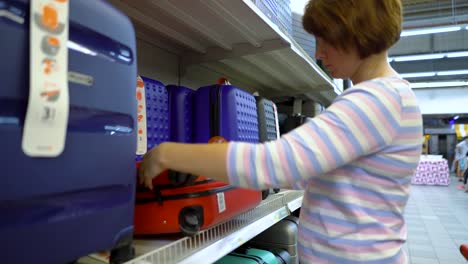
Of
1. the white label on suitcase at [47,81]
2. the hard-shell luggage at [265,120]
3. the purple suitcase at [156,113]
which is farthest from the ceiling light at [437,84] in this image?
the white label on suitcase at [47,81]

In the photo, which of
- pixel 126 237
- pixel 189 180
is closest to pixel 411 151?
pixel 189 180

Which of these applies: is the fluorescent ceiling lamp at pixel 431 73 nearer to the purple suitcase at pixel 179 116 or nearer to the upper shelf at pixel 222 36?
the upper shelf at pixel 222 36

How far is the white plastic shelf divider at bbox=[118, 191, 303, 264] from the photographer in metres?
0.80

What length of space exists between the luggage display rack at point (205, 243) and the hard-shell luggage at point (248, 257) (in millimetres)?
219

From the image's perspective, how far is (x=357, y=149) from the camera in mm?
667

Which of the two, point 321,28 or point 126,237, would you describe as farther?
point 321,28

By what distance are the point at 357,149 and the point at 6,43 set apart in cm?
60

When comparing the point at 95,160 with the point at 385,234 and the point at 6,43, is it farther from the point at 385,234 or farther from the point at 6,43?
the point at 385,234

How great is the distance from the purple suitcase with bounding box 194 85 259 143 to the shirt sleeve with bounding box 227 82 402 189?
457mm

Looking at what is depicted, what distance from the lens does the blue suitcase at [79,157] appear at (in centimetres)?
46

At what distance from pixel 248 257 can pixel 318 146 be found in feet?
3.29

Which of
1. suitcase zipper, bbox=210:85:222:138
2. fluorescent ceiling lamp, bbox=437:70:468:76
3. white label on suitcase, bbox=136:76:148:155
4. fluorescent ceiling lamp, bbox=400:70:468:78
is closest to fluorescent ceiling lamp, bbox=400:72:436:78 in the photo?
fluorescent ceiling lamp, bbox=400:70:468:78

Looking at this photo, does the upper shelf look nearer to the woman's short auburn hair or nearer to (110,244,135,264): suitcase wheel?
the woman's short auburn hair

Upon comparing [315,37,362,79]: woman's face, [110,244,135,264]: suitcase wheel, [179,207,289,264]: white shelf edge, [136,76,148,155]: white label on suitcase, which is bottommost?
[179,207,289,264]: white shelf edge
